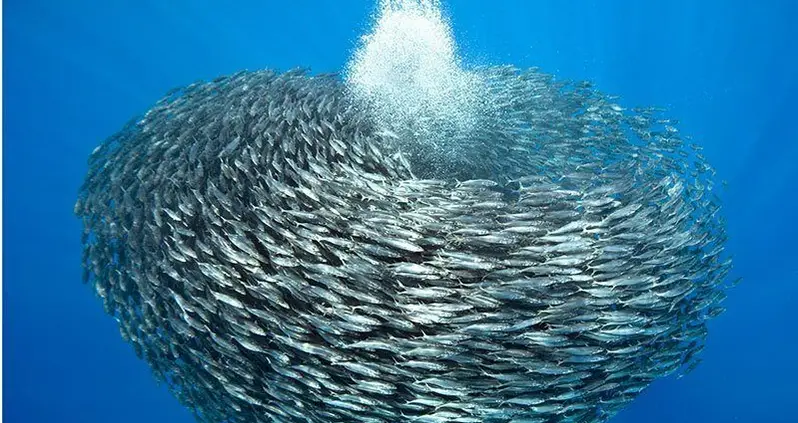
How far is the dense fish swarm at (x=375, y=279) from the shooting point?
4430 millimetres

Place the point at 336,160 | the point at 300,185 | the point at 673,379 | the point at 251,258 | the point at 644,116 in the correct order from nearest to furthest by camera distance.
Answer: the point at 251,258, the point at 300,185, the point at 336,160, the point at 644,116, the point at 673,379

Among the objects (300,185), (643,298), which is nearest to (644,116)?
(643,298)

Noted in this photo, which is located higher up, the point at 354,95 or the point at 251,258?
the point at 354,95

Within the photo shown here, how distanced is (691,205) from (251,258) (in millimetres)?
5112

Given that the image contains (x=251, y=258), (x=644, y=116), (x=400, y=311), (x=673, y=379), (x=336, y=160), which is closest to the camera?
(x=400, y=311)

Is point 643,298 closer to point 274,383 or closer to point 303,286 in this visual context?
point 303,286

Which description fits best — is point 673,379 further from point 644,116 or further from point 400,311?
point 400,311

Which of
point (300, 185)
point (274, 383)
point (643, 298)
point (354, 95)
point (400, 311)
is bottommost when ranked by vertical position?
point (274, 383)

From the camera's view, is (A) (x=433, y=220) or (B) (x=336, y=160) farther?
(B) (x=336, y=160)

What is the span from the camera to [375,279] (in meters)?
4.46

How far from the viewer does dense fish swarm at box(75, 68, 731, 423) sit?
174 inches

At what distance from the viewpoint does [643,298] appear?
16.0 ft

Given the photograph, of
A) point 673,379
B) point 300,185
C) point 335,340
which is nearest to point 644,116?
A: point 673,379

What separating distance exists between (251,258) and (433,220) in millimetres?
1690
